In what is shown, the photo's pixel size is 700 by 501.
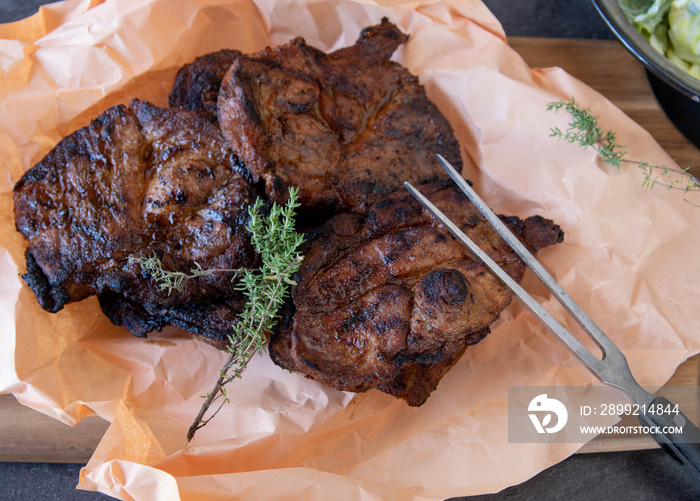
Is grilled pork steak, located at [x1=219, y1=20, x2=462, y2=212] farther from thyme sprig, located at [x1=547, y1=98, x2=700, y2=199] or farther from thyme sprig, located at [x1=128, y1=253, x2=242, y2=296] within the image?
thyme sprig, located at [x1=547, y1=98, x2=700, y2=199]

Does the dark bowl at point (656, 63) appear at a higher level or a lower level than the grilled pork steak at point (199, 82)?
lower

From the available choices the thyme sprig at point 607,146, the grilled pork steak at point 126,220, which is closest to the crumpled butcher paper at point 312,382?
the thyme sprig at point 607,146

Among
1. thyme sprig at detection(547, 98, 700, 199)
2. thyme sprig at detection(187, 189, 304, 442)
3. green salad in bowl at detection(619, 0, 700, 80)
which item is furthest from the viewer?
green salad in bowl at detection(619, 0, 700, 80)

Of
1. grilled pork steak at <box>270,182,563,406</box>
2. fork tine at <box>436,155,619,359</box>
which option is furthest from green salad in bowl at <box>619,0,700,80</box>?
grilled pork steak at <box>270,182,563,406</box>

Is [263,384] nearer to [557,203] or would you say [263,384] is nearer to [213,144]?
[213,144]

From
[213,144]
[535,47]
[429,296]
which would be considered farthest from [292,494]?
[535,47]

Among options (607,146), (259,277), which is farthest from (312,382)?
(607,146)

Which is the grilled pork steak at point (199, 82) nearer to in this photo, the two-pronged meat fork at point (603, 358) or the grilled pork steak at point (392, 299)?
the grilled pork steak at point (392, 299)
